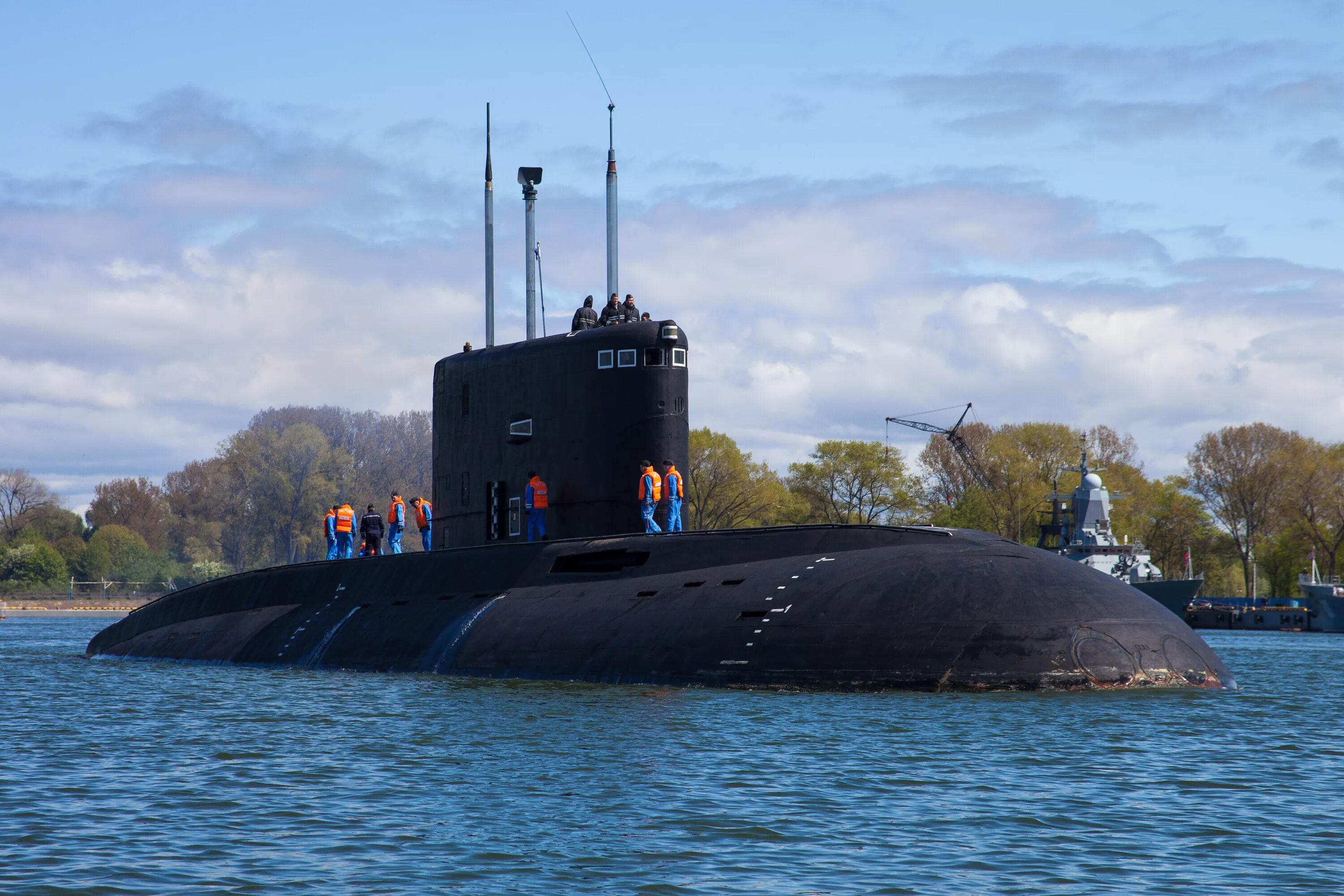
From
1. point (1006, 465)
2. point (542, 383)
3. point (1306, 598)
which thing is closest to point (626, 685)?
point (542, 383)

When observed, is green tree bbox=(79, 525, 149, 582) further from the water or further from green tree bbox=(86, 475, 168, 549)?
the water

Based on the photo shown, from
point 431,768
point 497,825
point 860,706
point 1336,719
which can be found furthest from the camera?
point 1336,719

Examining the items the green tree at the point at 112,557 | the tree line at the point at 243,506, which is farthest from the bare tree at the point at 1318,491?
the green tree at the point at 112,557

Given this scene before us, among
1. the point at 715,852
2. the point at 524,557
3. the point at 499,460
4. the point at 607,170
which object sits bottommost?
the point at 715,852

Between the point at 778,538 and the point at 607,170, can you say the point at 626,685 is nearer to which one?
the point at 778,538

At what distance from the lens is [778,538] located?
69.4 ft

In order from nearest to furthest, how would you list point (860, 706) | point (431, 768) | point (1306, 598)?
1. point (431, 768)
2. point (860, 706)
3. point (1306, 598)

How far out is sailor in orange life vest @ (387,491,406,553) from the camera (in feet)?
91.2

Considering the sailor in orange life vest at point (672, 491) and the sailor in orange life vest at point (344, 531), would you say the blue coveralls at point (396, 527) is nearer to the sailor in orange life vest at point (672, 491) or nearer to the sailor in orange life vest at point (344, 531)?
the sailor in orange life vest at point (344, 531)

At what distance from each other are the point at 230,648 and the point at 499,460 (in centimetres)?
755

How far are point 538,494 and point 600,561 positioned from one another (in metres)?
1.73

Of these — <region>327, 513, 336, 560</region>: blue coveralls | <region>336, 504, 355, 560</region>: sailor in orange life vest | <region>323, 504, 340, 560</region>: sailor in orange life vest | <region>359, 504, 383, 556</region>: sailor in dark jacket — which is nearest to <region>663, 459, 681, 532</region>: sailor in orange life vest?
<region>359, 504, 383, 556</region>: sailor in dark jacket

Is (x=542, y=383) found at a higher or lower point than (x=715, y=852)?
higher

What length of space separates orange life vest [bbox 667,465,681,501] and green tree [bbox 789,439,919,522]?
57960 mm
